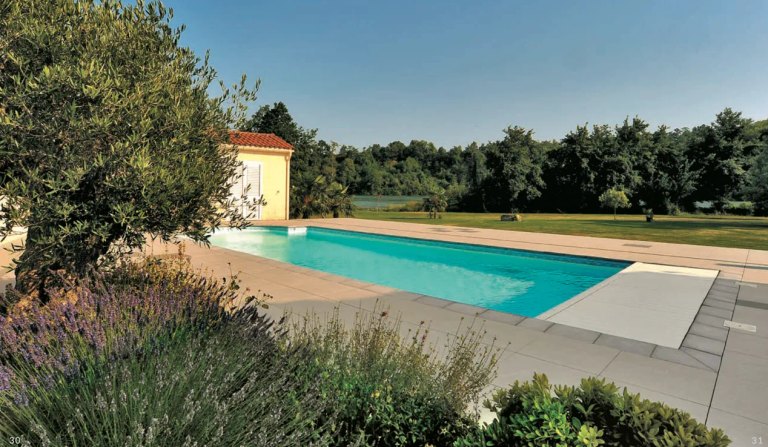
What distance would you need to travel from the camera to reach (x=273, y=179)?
1745 cm

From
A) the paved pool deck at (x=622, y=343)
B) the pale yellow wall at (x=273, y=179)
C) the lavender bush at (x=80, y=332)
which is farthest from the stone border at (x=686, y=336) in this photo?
the pale yellow wall at (x=273, y=179)

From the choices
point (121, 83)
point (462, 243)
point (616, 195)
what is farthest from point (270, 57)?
point (616, 195)

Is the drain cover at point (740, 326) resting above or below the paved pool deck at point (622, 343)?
above

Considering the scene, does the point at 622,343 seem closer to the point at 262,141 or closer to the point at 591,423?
the point at 591,423

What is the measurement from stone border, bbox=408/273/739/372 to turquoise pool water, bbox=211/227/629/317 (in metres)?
2.10

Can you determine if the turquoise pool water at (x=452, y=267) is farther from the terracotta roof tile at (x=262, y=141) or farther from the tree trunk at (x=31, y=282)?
the tree trunk at (x=31, y=282)

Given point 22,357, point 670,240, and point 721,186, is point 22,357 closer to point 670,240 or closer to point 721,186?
point 670,240

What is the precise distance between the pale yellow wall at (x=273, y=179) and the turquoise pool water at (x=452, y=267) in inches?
154

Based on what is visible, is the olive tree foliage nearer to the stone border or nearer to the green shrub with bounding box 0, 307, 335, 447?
the green shrub with bounding box 0, 307, 335, 447

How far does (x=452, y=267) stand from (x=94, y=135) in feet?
26.9

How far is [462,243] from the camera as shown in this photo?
1143 centimetres

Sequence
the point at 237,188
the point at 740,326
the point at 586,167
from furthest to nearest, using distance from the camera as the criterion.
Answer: the point at 586,167
the point at 237,188
the point at 740,326

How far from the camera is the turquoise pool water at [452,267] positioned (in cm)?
750

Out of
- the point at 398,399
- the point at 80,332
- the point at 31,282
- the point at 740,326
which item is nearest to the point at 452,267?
the point at 740,326
